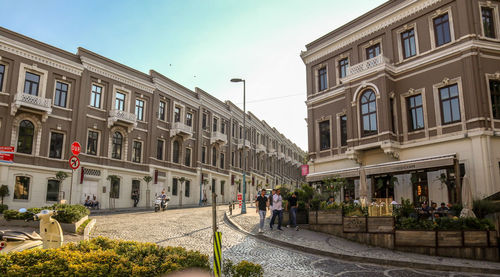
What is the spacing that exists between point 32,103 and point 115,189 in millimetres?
9851

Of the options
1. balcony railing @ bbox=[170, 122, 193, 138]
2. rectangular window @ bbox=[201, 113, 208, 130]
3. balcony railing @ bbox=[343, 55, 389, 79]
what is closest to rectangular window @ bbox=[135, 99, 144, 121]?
balcony railing @ bbox=[170, 122, 193, 138]

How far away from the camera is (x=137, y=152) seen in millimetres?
35281

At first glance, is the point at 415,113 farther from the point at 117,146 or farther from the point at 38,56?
the point at 38,56

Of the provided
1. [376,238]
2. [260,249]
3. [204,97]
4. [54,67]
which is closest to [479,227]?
[376,238]

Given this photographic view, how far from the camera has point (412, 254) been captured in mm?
11641

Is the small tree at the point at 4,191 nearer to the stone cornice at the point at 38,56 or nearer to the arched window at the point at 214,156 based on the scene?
the stone cornice at the point at 38,56

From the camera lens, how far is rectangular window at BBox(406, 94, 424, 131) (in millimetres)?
21656

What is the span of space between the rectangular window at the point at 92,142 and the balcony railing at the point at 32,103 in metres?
4.30

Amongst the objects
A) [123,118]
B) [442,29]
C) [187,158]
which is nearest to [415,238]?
[442,29]

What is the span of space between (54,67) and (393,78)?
25133mm

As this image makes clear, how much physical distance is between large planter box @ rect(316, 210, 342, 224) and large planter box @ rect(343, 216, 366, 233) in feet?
1.85

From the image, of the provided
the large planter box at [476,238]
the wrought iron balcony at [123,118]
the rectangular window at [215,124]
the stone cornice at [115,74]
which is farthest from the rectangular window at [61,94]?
the large planter box at [476,238]

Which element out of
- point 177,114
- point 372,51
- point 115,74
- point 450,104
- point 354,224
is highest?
point 115,74

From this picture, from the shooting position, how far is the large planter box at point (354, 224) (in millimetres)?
13336
